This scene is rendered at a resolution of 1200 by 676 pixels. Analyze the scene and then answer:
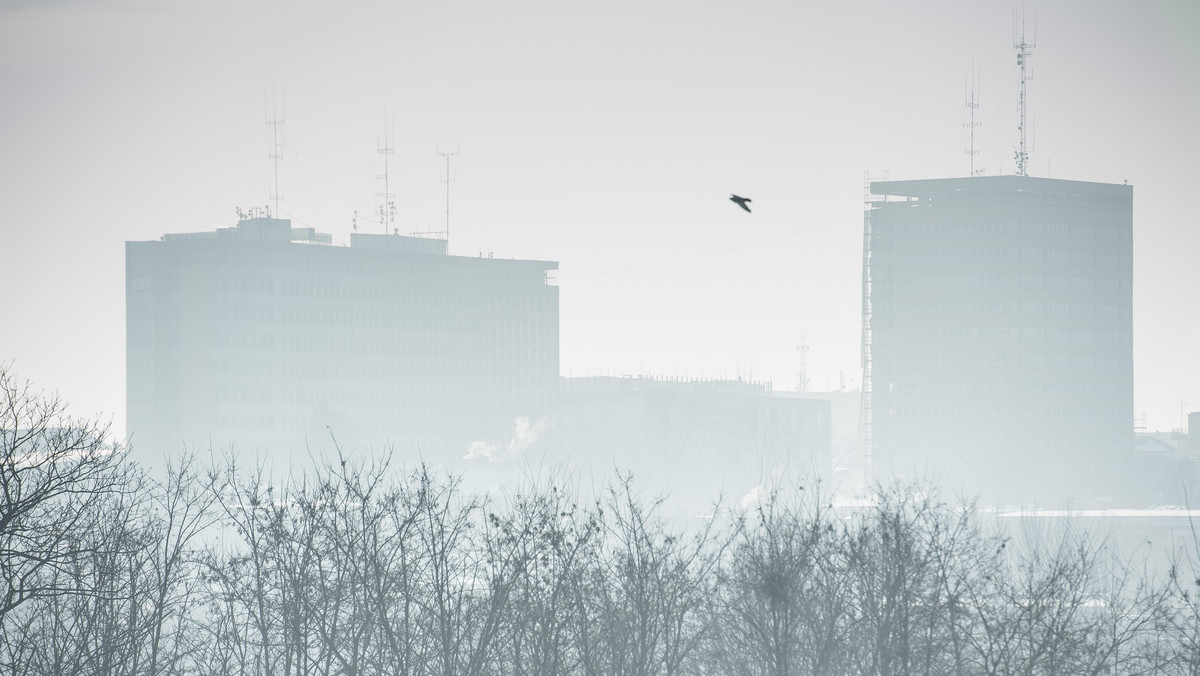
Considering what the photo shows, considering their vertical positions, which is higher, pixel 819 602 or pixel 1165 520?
pixel 819 602

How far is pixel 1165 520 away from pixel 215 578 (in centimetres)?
13325

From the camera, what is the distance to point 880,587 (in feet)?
148

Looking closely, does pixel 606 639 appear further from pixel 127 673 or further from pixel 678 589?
pixel 127 673

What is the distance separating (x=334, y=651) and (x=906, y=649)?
529 inches

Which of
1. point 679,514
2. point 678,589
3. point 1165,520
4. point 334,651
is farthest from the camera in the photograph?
point 679,514

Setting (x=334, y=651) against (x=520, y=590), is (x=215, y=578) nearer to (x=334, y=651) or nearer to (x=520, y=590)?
(x=334, y=651)

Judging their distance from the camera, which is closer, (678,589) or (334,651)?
(334,651)

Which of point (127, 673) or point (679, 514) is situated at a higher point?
point (127, 673)

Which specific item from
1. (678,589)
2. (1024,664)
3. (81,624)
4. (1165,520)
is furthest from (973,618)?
(1165,520)

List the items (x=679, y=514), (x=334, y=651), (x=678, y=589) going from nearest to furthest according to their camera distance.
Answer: (x=334, y=651) → (x=678, y=589) → (x=679, y=514)

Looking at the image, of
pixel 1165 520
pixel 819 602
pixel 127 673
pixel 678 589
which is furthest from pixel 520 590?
pixel 1165 520

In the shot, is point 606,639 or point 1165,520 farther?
point 1165,520

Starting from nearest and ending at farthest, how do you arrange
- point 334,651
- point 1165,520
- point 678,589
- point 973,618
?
point 334,651 < point 973,618 < point 678,589 < point 1165,520

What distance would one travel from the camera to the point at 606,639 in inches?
1742
